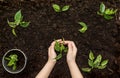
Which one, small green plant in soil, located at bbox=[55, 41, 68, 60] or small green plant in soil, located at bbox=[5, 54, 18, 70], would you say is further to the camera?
small green plant in soil, located at bbox=[5, 54, 18, 70]

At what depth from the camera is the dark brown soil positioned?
6.08 ft

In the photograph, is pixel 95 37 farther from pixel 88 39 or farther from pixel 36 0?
pixel 36 0

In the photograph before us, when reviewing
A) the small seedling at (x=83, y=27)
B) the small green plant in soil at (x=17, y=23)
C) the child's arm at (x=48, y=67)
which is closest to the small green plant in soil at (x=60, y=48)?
the child's arm at (x=48, y=67)

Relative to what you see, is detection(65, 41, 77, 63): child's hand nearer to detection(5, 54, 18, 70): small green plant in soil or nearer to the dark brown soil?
the dark brown soil

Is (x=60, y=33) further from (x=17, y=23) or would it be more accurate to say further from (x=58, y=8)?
(x=17, y=23)

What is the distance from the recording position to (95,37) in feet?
6.18

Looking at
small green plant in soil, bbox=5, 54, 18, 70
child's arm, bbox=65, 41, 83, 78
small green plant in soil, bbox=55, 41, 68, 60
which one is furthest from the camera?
small green plant in soil, bbox=5, 54, 18, 70

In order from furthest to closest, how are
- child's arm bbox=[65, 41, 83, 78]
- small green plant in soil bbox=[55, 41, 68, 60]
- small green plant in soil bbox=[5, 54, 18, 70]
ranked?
small green plant in soil bbox=[5, 54, 18, 70], small green plant in soil bbox=[55, 41, 68, 60], child's arm bbox=[65, 41, 83, 78]

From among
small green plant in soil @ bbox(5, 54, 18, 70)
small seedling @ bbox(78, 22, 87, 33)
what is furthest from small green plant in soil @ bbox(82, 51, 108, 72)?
small green plant in soil @ bbox(5, 54, 18, 70)

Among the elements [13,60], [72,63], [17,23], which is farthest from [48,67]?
[17,23]

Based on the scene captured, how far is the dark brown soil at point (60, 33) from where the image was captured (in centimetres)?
185

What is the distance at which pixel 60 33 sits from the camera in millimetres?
1884

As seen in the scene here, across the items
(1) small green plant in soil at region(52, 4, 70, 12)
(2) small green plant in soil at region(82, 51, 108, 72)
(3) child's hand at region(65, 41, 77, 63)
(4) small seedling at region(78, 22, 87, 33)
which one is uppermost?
(1) small green plant in soil at region(52, 4, 70, 12)

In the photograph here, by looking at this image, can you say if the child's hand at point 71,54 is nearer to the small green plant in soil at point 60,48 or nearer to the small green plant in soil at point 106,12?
the small green plant in soil at point 60,48
